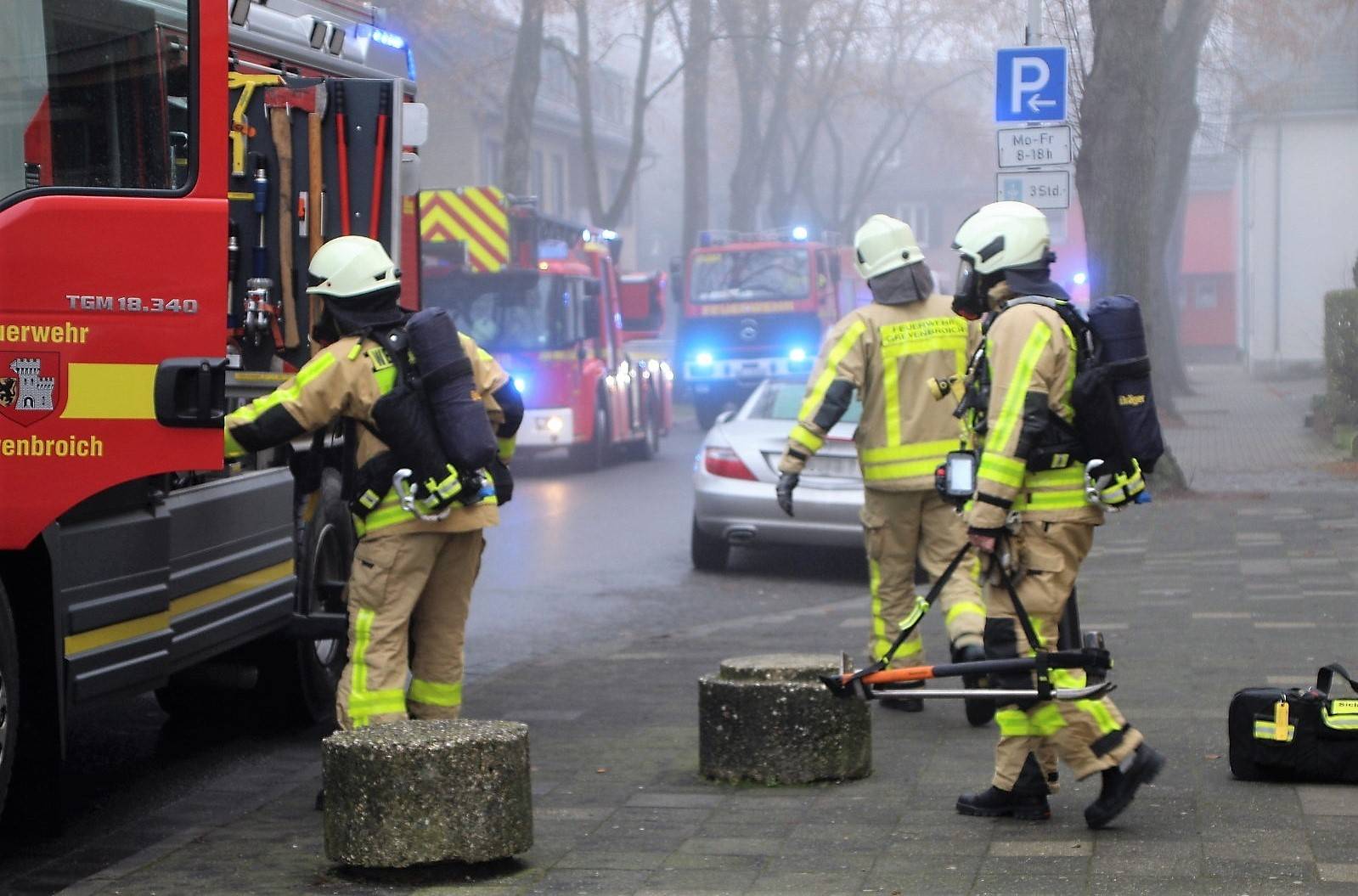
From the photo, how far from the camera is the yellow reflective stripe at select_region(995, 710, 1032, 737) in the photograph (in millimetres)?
5895

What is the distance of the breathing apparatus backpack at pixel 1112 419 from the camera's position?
5.68m

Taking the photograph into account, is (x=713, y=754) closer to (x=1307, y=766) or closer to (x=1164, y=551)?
(x=1307, y=766)

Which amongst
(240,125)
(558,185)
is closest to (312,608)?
(240,125)

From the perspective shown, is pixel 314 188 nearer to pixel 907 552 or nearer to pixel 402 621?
pixel 402 621

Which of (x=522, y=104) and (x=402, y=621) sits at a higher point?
(x=522, y=104)

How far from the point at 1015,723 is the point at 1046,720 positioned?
13 centimetres

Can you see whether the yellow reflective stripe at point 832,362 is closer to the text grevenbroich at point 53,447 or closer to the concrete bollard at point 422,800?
the concrete bollard at point 422,800

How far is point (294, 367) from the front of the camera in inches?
299

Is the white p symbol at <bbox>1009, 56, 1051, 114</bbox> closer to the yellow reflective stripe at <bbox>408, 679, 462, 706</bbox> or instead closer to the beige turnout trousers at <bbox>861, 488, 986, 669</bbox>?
the beige turnout trousers at <bbox>861, 488, 986, 669</bbox>

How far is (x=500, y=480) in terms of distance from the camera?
6.40 metres

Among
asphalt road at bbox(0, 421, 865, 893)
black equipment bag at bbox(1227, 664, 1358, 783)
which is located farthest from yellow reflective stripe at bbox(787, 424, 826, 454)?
black equipment bag at bbox(1227, 664, 1358, 783)

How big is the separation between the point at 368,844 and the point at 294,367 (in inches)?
107

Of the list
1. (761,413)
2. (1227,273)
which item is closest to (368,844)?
(761,413)

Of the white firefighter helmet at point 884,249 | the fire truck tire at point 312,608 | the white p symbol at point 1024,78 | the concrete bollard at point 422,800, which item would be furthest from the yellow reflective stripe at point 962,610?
the white p symbol at point 1024,78
